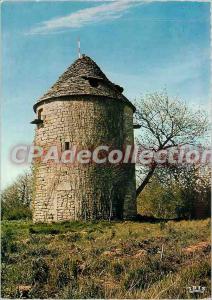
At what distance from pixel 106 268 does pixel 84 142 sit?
231 inches

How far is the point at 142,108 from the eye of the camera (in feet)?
39.7

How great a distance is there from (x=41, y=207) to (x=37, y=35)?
6.00 metres

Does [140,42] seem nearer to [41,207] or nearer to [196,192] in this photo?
[196,192]

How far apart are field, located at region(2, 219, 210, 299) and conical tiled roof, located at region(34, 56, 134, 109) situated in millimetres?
5529

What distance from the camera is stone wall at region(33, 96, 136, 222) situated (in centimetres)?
1102

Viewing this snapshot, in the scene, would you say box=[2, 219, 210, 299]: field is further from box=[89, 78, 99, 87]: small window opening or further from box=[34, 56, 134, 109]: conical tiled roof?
box=[89, 78, 99, 87]: small window opening

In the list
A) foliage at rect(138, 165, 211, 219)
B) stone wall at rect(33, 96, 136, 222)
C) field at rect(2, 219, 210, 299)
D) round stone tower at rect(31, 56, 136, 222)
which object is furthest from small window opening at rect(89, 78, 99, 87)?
field at rect(2, 219, 210, 299)

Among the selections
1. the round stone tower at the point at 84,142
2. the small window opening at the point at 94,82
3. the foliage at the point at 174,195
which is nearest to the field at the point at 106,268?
the foliage at the point at 174,195

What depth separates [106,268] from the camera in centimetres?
542

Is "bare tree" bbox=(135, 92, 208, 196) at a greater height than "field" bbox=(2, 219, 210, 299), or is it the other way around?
"bare tree" bbox=(135, 92, 208, 196)

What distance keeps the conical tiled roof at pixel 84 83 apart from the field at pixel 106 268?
18.1 ft

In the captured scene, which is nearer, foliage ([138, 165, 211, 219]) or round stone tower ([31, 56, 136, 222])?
foliage ([138, 165, 211, 219])

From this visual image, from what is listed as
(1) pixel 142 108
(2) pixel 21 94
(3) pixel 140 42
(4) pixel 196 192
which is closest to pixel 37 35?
(2) pixel 21 94

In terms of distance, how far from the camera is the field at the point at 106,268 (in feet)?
15.9
